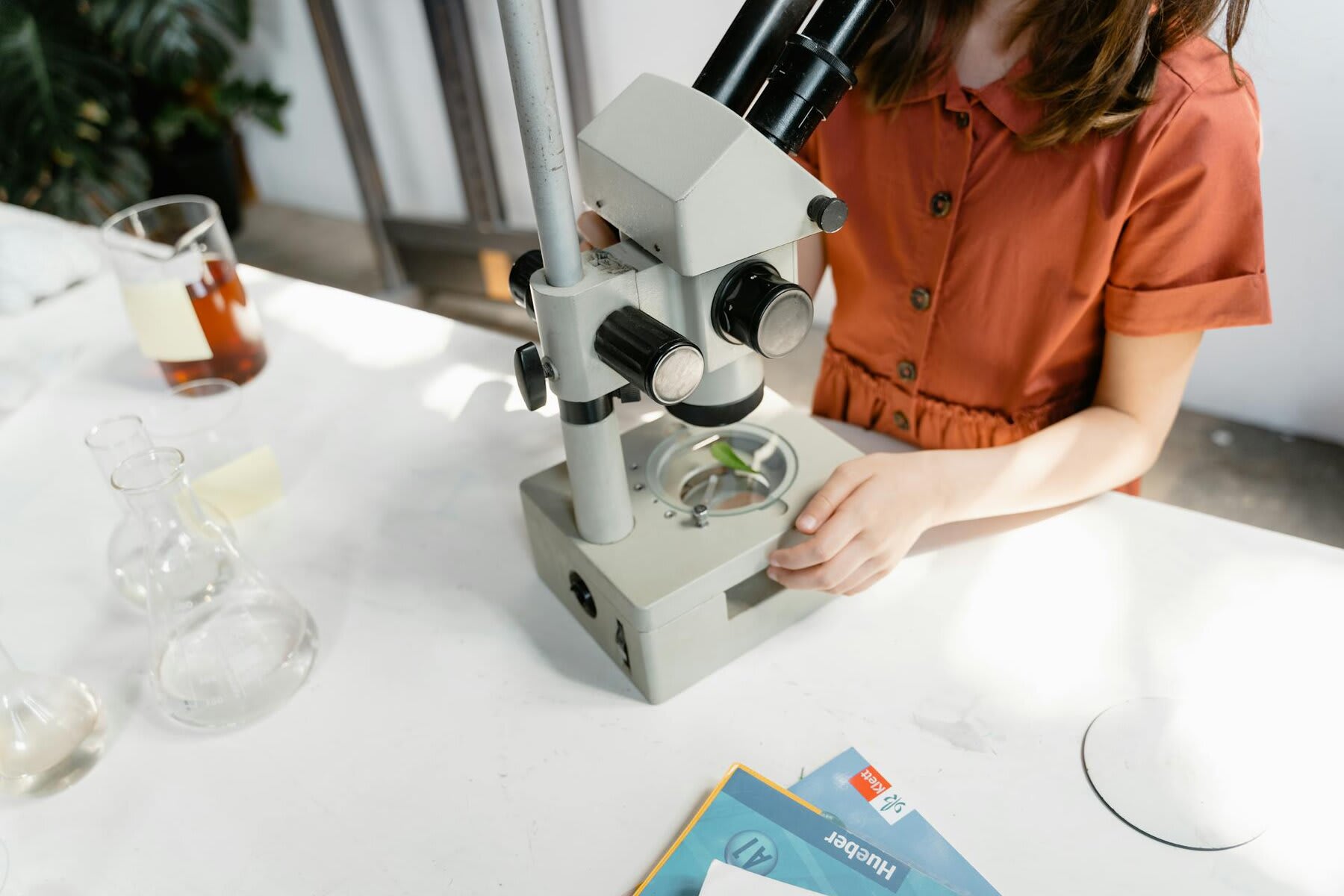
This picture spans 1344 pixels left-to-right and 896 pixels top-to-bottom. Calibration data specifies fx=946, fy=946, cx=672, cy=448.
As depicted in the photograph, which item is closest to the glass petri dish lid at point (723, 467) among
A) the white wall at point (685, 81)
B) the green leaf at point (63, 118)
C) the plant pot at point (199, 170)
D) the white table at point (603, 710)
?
the white table at point (603, 710)

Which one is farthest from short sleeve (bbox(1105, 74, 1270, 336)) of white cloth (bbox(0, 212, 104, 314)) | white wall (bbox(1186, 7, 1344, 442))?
white cloth (bbox(0, 212, 104, 314))

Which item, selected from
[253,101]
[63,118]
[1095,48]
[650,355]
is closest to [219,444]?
[650,355]

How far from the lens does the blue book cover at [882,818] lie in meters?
0.55

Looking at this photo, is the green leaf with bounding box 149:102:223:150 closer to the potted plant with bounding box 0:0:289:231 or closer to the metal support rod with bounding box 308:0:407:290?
the potted plant with bounding box 0:0:289:231

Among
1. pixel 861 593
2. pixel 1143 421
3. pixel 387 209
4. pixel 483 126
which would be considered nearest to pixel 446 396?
pixel 861 593

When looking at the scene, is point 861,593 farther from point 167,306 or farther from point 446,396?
point 167,306

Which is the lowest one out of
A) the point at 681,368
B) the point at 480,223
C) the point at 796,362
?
the point at 796,362

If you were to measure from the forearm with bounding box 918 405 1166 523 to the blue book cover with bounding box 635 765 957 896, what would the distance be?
27 cm

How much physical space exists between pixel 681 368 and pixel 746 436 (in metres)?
0.24

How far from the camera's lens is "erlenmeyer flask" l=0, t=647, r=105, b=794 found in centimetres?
65

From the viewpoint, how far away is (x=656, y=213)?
52 cm

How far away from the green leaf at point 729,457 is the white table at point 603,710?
0.42 ft

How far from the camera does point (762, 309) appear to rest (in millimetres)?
535

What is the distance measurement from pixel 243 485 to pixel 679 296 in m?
0.52
